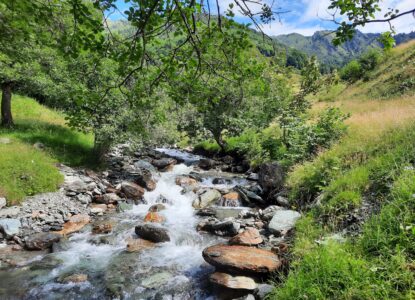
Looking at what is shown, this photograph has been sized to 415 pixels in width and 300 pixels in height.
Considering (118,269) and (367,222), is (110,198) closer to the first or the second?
(118,269)

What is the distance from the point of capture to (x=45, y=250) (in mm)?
8469

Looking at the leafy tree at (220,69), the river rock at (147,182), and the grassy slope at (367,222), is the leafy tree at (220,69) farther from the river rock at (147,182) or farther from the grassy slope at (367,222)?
the river rock at (147,182)

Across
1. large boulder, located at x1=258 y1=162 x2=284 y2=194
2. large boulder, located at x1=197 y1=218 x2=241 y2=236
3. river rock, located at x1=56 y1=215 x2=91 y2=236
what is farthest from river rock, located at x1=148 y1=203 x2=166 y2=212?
large boulder, located at x1=258 y1=162 x2=284 y2=194

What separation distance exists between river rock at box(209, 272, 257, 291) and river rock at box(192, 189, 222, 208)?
6289 mm

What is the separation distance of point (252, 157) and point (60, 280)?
533 inches

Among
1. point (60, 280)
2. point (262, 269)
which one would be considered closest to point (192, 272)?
point (262, 269)

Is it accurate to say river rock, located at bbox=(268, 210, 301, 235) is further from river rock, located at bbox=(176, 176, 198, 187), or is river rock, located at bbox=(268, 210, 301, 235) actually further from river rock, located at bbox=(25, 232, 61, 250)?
river rock, located at bbox=(176, 176, 198, 187)

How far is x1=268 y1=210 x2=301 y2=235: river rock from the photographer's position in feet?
27.2

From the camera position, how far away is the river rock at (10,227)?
8.80 meters

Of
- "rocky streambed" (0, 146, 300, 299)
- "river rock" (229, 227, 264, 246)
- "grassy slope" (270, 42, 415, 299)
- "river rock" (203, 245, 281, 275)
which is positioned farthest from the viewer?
"river rock" (229, 227, 264, 246)

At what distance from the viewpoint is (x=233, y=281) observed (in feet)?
19.7

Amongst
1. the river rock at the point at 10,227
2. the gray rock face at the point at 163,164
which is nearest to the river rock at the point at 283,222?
Answer: the river rock at the point at 10,227

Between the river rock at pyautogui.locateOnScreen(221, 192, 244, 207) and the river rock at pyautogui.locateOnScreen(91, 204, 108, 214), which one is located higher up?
the river rock at pyautogui.locateOnScreen(221, 192, 244, 207)

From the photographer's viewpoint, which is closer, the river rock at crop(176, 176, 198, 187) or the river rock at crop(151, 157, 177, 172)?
the river rock at crop(176, 176, 198, 187)
